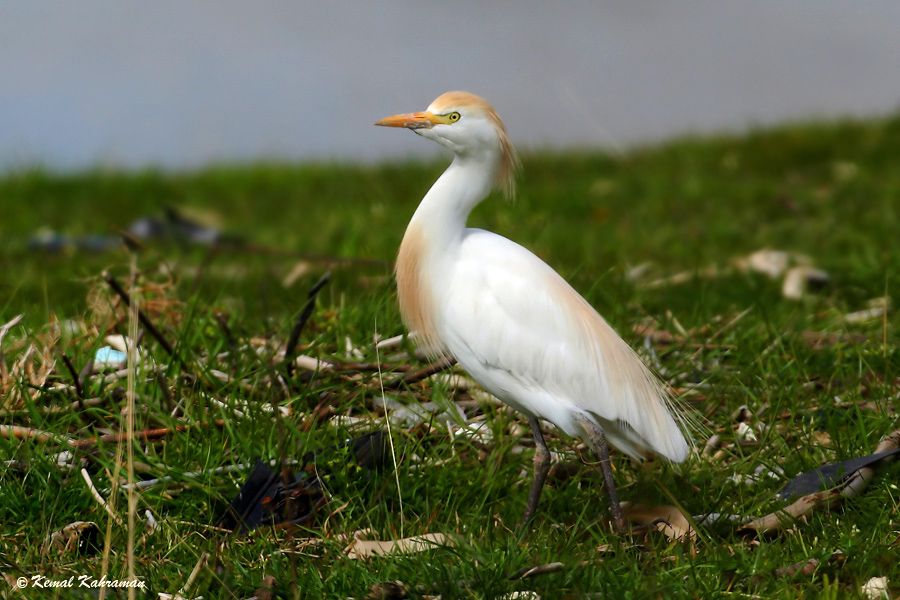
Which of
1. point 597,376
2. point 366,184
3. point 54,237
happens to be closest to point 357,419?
point 597,376

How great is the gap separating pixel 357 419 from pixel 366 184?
23.4 feet

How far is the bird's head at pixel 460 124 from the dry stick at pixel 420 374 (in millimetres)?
906

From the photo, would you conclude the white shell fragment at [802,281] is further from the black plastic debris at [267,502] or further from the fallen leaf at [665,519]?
the black plastic debris at [267,502]

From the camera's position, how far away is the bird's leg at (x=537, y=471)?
363 cm

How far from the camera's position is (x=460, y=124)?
352 cm

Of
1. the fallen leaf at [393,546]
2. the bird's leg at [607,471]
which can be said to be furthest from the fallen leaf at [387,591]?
the bird's leg at [607,471]

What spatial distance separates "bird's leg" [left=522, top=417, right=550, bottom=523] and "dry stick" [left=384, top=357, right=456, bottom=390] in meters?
0.52

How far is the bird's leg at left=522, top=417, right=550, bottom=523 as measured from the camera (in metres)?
3.63

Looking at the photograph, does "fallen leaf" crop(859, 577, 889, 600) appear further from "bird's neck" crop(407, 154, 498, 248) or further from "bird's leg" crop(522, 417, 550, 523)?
"bird's neck" crop(407, 154, 498, 248)

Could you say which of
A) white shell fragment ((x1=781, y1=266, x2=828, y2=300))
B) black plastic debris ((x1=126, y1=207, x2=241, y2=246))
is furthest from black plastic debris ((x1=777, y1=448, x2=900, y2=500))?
black plastic debris ((x1=126, y1=207, x2=241, y2=246))

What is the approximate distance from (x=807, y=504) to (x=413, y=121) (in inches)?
68.0

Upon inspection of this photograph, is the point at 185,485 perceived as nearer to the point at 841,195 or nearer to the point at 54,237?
the point at 54,237

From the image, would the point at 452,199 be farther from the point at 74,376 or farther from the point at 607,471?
the point at 74,376

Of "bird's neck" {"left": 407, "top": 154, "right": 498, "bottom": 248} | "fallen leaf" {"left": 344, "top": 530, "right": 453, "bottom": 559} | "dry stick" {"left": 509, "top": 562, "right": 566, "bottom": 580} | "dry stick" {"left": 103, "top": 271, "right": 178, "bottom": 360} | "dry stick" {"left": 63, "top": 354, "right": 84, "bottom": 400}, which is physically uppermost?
"bird's neck" {"left": 407, "top": 154, "right": 498, "bottom": 248}
